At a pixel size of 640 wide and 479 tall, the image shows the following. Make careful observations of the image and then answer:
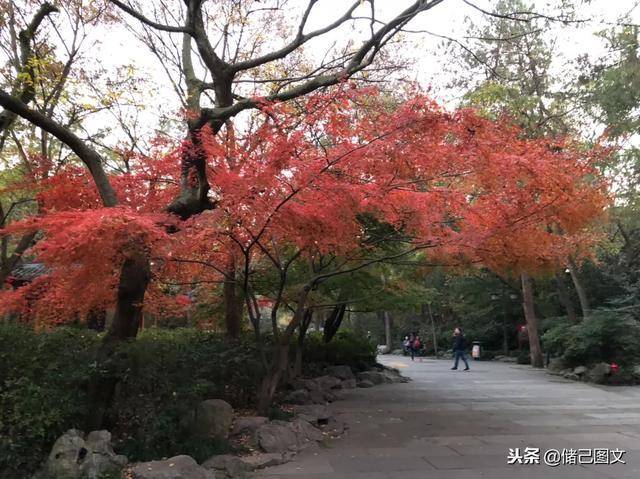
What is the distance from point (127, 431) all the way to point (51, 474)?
170cm

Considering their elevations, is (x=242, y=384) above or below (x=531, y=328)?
below

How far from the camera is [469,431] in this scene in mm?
7789

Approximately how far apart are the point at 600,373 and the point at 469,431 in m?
8.66

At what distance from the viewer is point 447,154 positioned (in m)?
7.59

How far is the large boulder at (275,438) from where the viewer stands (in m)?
6.52

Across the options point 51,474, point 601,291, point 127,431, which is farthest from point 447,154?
point 601,291

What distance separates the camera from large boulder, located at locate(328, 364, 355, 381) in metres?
14.4

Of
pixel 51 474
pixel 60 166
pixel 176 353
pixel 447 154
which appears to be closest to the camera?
pixel 51 474

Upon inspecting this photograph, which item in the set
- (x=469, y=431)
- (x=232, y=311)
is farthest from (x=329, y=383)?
(x=469, y=431)

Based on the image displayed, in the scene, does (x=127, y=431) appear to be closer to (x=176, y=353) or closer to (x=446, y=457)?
(x=176, y=353)

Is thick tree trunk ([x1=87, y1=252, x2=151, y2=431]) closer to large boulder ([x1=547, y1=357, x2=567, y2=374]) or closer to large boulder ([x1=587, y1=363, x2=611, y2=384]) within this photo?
large boulder ([x1=587, y1=363, x2=611, y2=384])

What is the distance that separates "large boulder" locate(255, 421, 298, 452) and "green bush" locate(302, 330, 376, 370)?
25.3 ft

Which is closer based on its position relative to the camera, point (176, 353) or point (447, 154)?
point (176, 353)

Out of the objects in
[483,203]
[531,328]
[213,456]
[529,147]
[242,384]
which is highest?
[529,147]
